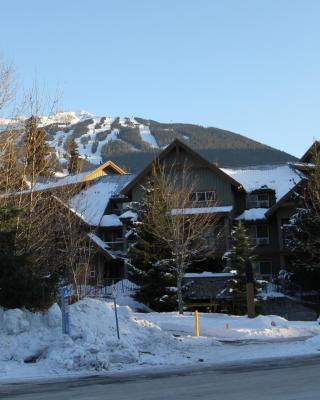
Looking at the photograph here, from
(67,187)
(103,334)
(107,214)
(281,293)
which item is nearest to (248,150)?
(107,214)

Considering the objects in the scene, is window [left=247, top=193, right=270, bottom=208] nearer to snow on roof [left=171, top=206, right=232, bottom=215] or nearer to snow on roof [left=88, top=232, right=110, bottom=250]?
snow on roof [left=171, top=206, right=232, bottom=215]

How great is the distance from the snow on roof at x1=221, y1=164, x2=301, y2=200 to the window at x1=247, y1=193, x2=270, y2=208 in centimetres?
74

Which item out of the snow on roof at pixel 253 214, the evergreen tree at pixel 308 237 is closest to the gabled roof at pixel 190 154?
the snow on roof at pixel 253 214

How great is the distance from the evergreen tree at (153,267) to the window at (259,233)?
10.7 m

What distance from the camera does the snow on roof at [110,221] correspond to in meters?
44.4

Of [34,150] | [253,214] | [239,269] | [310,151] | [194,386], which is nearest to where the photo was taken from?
[194,386]

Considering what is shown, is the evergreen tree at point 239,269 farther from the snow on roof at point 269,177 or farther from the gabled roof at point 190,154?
the snow on roof at point 269,177

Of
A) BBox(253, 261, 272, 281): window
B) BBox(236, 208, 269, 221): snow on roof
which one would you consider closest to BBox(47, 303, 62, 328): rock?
BBox(236, 208, 269, 221): snow on roof

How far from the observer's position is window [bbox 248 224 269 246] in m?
42.2

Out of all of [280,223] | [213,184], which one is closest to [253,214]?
[280,223]

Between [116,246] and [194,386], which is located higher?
[116,246]

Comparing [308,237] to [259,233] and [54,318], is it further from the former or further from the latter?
[54,318]

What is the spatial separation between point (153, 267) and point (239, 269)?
496cm

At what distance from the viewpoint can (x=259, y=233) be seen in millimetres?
42562
